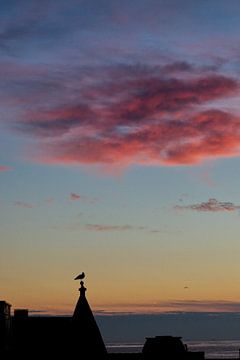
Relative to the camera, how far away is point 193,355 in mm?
79625

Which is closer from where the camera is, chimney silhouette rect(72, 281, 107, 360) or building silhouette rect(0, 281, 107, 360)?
chimney silhouette rect(72, 281, 107, 360)

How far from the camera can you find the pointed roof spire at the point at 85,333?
59.6 metres

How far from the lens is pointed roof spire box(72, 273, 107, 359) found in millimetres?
59594

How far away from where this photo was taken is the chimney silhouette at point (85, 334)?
59562 mm

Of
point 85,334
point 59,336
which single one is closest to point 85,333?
point 85,334

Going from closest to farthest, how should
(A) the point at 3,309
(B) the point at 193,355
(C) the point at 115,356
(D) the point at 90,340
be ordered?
(A) the point at 3,309 → (D) the point at 90,340 → (C) the point at 115,356 → (B) the point at 193,355

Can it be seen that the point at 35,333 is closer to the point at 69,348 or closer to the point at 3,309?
the point at 69,348

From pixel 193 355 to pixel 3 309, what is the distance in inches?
1131

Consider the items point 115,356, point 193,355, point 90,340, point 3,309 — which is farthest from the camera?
point 193,355

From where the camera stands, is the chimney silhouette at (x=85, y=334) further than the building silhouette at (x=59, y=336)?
No

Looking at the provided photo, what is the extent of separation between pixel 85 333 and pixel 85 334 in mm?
66

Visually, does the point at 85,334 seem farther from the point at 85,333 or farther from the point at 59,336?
the point at 59,336

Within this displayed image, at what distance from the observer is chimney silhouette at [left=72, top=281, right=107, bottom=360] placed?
5956 cm

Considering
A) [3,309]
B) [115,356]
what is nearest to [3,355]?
[3,309]
